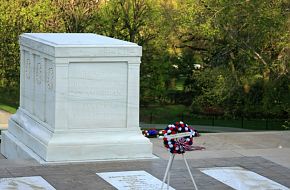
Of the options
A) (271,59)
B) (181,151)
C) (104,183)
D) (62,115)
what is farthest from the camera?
(271,59)

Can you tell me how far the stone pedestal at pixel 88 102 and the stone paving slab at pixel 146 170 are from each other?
39 centimetres

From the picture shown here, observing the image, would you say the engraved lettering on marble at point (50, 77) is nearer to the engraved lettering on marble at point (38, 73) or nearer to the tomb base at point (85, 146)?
the engraved lettering on marble at point (38, 73)

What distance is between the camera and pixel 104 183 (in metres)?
14.4

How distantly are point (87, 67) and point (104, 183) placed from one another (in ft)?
9.83

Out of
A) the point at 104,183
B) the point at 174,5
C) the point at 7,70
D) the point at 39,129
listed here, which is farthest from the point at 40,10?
the point at 104,183

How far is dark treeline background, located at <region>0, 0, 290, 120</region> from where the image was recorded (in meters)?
29.5

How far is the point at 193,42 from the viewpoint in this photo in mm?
39500

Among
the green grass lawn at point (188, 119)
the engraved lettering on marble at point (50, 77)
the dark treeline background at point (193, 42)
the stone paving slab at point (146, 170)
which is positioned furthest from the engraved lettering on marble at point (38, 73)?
the green grass lawn at point (188, 119)

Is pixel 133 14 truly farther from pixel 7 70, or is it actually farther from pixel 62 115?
pixel 62 115

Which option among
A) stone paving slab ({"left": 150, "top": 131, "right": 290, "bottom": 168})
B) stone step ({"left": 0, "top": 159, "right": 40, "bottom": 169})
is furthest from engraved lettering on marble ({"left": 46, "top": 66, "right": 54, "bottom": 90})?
stone paving slab ({"left": 150, "top": 131, "right": 290, "bottom": 168})

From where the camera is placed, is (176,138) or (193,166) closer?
(176,138)

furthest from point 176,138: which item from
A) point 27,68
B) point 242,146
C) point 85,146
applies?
point 27,68

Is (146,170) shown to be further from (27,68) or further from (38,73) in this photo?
(27,68)

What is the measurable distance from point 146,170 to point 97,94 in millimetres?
2070
